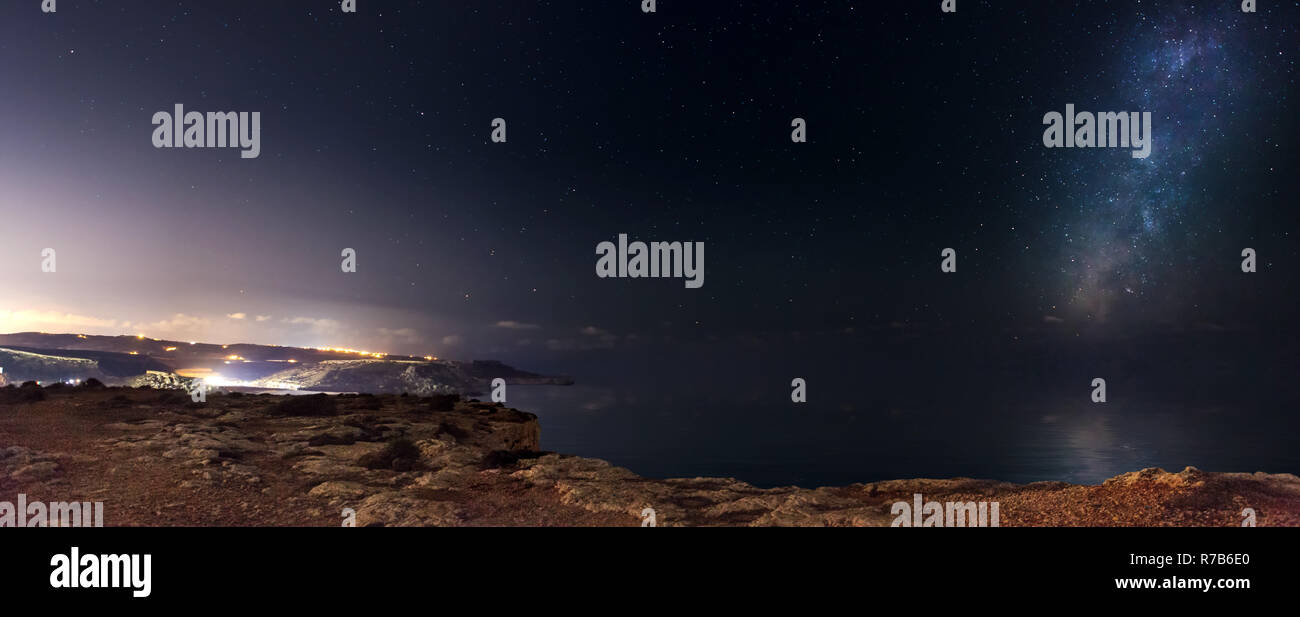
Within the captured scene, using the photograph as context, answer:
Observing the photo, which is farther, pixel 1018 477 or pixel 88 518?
pixel 1018 477

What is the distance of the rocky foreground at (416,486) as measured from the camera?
47.9 feet

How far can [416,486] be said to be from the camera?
18.4 m

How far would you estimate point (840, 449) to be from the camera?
112000mm

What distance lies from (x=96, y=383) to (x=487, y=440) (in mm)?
20008

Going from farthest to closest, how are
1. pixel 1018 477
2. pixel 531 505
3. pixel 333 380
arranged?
pixel 333 380 < pixel 1018 477 < pixel 531 505

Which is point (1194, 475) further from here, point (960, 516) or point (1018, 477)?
point (1018, 477)

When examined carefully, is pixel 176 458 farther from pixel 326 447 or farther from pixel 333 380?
pixel 333 380

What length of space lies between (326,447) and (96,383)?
17592mm

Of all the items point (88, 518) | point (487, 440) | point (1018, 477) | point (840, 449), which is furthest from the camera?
point (840, 449)

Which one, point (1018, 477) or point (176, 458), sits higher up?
point (176, 458)

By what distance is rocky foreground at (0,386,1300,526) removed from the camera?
47.9 ft
